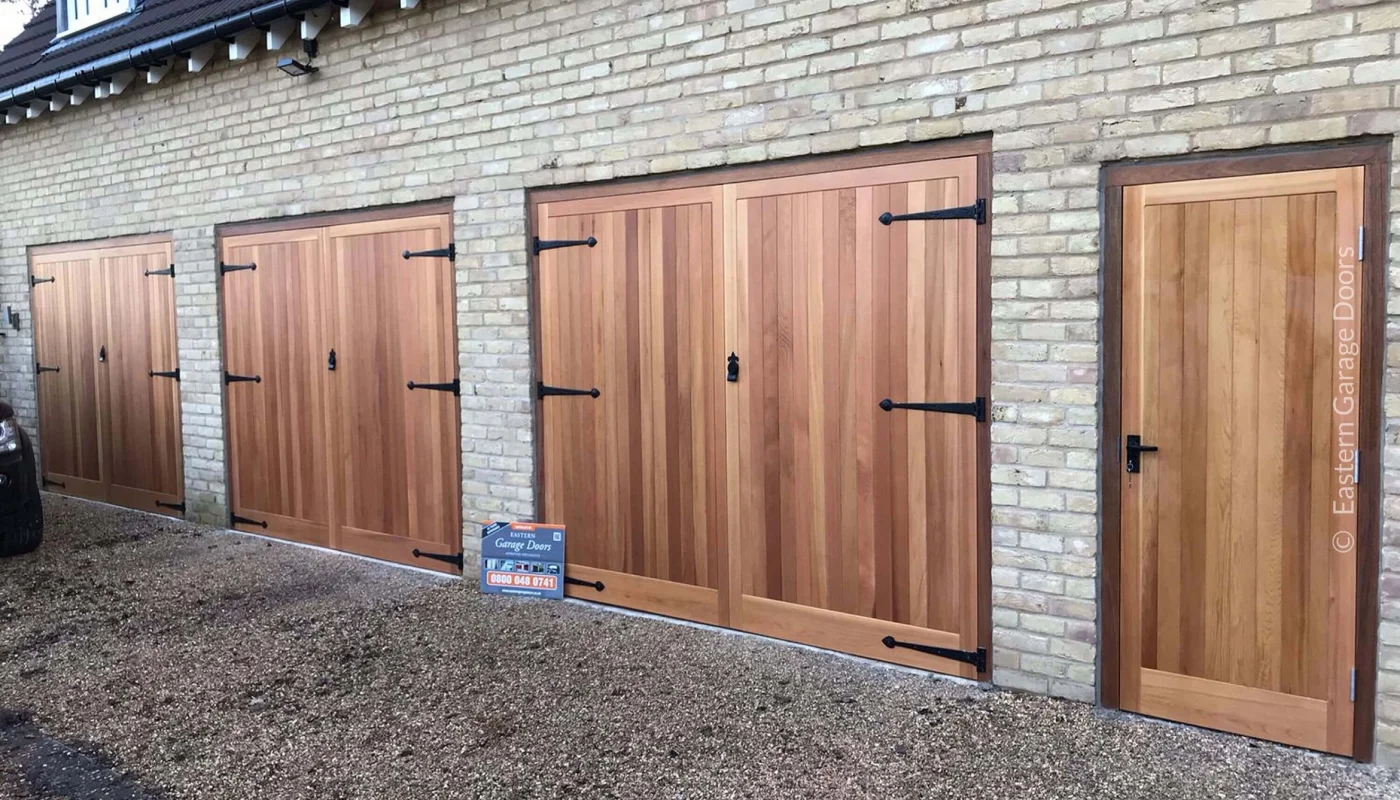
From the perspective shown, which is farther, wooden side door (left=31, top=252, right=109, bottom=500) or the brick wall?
wooden side door (left=31, top=252, right=109, bottom=500)

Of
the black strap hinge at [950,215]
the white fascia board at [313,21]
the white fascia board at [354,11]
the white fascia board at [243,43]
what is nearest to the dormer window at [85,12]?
the white fascia board at [243,43]

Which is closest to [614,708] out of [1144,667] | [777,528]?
[777,528]

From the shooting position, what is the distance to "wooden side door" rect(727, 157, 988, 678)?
13.9 ft

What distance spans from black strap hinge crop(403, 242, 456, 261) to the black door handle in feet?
13.0

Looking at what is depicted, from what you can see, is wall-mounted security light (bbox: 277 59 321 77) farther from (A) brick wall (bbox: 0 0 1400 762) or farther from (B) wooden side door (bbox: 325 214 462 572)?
(B) wooden side door (bbox: 325 214 462 572)

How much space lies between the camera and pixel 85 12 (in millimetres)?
9359

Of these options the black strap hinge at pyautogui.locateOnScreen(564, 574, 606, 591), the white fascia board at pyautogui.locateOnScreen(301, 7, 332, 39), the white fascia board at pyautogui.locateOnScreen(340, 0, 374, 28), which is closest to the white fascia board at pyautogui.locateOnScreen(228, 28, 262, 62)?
the white fascia board at pyautogui.locateOnScreen(301, 7, 332, 39)

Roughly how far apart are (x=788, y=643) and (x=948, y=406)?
145cm

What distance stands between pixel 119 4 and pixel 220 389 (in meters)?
4.29

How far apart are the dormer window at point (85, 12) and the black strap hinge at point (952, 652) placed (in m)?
8.81

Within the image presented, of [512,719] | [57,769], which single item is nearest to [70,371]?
[57,769]

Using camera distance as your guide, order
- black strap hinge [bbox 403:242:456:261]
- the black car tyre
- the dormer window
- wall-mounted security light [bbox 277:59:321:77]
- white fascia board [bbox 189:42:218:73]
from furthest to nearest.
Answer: the dormer window → white fascia board [bbox 189:42:218:73] → the black car tyre → wall-mounted security light [bbox 277:59:321:77] → black strap hinge [bbox 403:242:456:261]

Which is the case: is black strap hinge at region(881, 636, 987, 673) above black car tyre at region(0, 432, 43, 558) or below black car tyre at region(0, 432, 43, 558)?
below

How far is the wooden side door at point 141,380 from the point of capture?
25.8 ft
